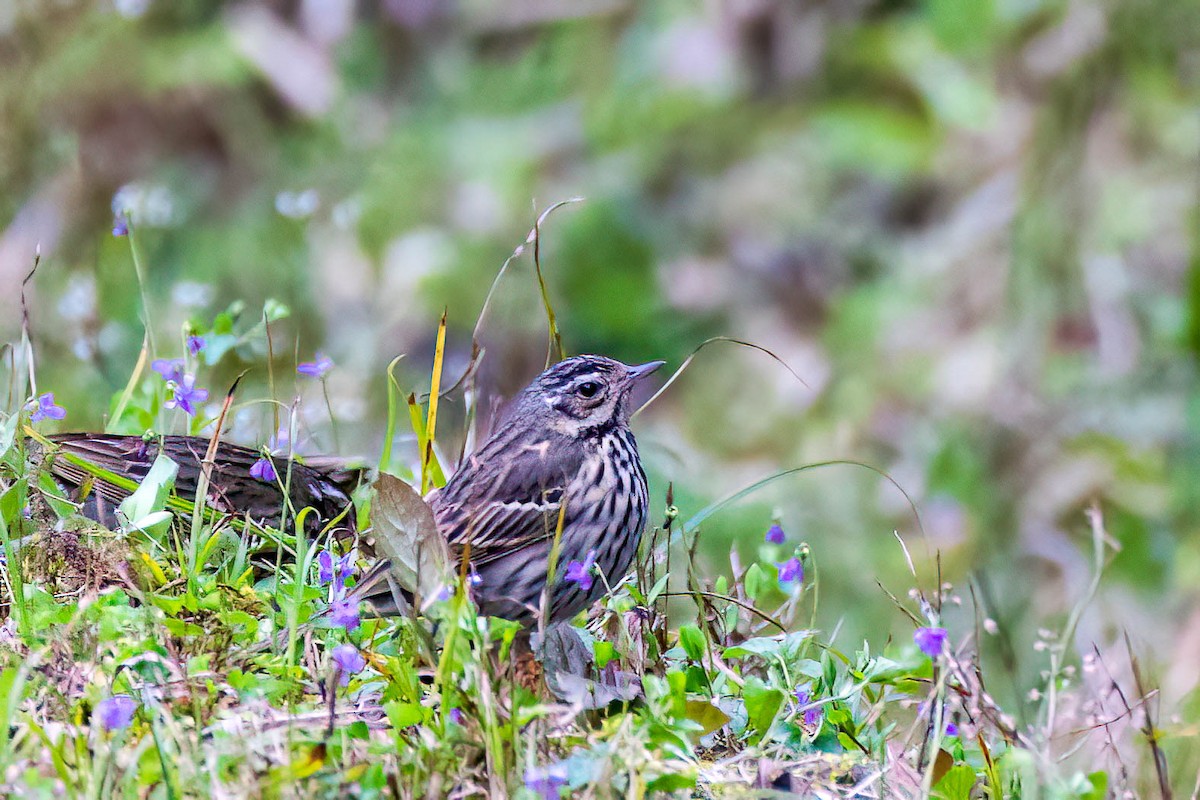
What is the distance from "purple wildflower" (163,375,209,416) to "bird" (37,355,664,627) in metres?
0.11

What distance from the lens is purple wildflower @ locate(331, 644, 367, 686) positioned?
309 centimetres

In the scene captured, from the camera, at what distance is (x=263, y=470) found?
396 cm

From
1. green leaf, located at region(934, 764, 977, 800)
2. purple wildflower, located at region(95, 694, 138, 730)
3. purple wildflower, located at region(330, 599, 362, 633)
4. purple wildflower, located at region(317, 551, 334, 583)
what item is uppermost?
purple wildflower, located at region(317, 551, 334, 583)

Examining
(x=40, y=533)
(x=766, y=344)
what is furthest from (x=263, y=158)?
(x=40, y=533)

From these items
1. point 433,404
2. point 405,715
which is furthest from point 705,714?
point 433,404

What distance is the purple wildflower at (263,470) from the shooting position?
12.8 ft

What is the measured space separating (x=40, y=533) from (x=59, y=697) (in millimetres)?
753

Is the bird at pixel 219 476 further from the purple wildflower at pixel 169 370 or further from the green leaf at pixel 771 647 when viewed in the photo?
the green leaf at pixel 771 647

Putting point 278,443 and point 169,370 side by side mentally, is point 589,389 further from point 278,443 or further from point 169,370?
point 169,370

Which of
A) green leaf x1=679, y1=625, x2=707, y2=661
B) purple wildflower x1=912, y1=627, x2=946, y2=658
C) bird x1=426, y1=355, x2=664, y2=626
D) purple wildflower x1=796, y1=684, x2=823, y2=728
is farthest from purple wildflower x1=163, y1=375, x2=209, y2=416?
purple wildflower x1=912, y1=627, x2=946, y2=658

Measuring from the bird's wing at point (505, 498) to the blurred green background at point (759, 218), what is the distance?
2.50 m

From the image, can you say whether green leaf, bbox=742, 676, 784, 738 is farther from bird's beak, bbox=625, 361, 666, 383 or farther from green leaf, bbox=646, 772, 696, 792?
bird's beak, bbox=625, 361, 666, 383

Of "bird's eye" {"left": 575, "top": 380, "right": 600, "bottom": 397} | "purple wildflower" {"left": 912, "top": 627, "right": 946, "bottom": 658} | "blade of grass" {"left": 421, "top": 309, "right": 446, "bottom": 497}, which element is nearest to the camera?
"purple wildflower" {"left": 912, "top": 627, "right": 946, "bottom": 658}

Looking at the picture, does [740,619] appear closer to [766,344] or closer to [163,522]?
[163,522]
